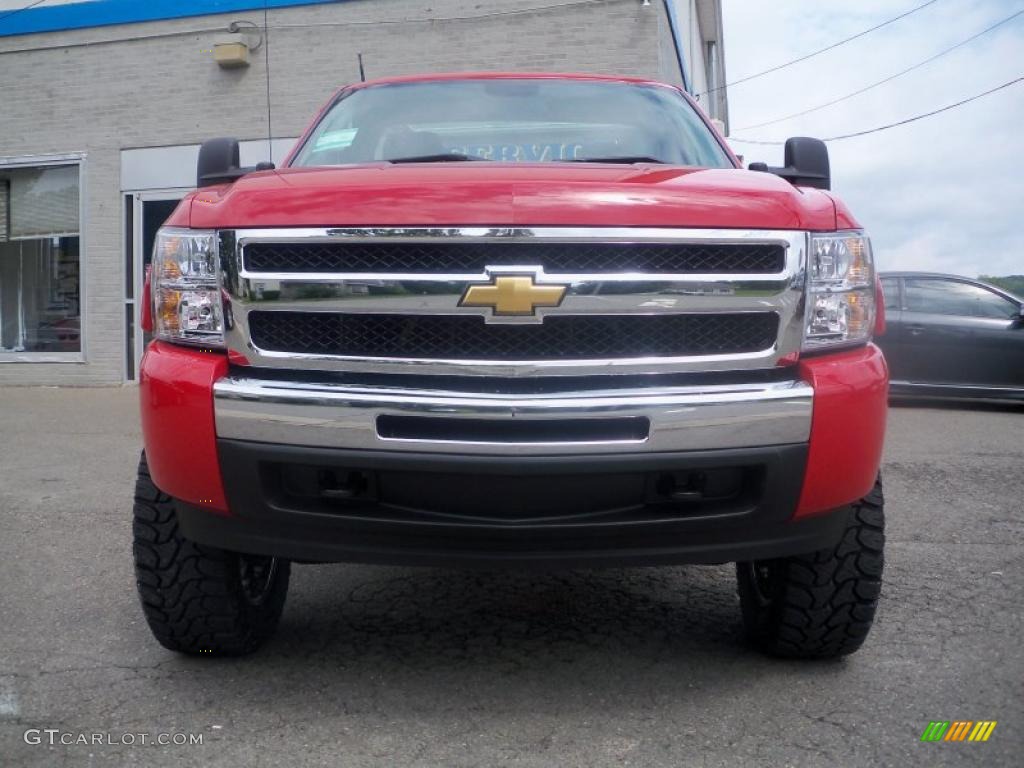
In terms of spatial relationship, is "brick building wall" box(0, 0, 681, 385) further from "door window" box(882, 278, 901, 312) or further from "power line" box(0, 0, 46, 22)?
"door window" box(882, 278, 901, 312)

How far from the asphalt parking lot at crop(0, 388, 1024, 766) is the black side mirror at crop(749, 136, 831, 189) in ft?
4.97

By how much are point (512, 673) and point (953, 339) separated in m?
8.64

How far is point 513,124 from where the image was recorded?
4.28 meters

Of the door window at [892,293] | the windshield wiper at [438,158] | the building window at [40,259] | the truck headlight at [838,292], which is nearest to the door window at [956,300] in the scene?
the door window at [892,293]

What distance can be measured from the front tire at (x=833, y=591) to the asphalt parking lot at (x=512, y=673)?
4.6 inches

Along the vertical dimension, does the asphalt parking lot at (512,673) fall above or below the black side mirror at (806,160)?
below

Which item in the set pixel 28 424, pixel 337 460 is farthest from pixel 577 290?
pixel 28 424

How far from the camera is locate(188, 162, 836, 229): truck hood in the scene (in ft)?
8.52

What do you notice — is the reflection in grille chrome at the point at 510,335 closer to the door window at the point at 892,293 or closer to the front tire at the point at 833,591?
the front tire at the point at 833,591

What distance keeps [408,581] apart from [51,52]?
11.9m

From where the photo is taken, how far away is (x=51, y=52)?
1345 centimetres

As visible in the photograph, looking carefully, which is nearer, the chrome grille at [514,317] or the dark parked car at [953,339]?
the chrome grille at [514,317]

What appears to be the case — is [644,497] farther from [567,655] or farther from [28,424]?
[28,424]

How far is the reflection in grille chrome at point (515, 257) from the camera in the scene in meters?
2.59
